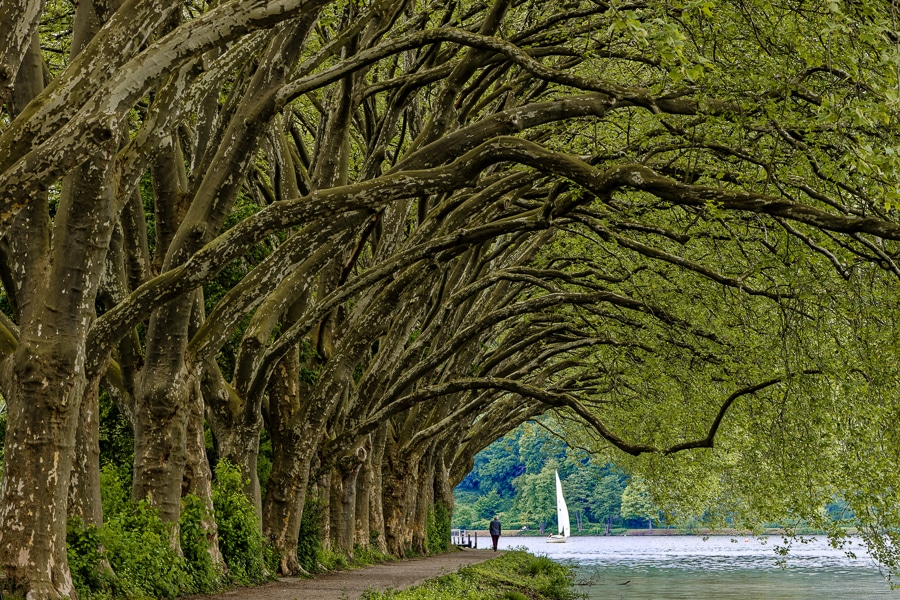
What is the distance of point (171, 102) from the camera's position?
986 centimetres

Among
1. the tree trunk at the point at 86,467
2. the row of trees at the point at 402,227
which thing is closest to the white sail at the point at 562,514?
the row of trees at the point at 402,227

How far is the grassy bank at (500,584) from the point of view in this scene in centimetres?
1400

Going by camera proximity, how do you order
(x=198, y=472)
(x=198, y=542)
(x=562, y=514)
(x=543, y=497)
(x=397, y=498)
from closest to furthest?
(x=198, y=542)
(x=198, y=472)
(x=397, y=498)
(x=562, y=514)
(x=543, y=497)

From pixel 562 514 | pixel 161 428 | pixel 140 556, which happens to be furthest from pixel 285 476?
pixel 562 514

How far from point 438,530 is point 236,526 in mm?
24332

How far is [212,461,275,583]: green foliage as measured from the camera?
14719 mm

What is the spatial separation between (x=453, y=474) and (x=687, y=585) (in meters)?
12.9

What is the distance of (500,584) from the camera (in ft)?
72.7

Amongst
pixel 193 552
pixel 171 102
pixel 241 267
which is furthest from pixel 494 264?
pixel 171 102

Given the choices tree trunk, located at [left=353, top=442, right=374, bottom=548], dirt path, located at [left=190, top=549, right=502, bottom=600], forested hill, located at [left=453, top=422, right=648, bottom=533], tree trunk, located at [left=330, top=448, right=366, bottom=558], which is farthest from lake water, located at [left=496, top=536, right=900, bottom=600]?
forested hill, located at [left=453, top=422, right=648, bottom=533]

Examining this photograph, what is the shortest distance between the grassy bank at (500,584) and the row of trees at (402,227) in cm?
290

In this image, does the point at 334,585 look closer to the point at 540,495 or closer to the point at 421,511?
the point at 421,511

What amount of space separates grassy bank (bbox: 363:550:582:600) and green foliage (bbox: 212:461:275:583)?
2.50m

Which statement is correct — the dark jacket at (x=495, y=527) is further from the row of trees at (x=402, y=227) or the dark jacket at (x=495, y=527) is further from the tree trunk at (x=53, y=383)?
the tree trunk at (x=53, y=383)
